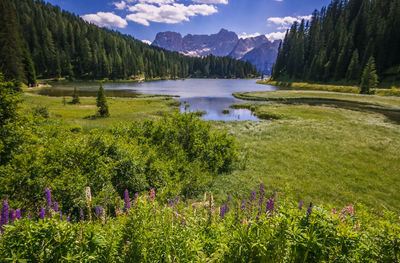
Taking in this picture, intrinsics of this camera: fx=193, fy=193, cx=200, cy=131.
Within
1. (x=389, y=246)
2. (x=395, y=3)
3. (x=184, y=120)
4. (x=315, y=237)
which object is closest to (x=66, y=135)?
(x=184, y=120)

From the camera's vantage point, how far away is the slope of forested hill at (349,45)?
86125mm

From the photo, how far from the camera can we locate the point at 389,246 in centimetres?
305

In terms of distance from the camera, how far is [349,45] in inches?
3937

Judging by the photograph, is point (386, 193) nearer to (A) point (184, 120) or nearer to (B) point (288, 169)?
(B) point (288, 169)

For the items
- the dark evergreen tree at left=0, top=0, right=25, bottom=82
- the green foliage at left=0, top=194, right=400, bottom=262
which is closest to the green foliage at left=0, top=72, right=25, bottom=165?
the green foliage at left=0, top=194, right=400, bottom=262

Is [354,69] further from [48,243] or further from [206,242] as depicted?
[48,243]

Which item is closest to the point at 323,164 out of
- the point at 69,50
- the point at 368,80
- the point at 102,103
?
the point at 102,103

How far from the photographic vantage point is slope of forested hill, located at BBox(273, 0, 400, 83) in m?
86.1

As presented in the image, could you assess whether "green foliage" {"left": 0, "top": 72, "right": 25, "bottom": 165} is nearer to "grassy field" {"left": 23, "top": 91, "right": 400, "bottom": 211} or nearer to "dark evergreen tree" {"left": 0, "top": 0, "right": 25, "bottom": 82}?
"grassy field" {"left": 23, "top": 91, "right": 400, "bottom": 211}

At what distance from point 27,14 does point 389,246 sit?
251095 mm

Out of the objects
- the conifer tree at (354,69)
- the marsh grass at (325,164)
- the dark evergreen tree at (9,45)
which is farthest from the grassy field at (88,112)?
the conifer tree at (354,69)

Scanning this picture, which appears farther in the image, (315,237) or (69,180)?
(69,180)

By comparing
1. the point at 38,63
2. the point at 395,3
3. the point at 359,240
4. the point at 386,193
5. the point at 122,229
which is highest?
the point at 395,3

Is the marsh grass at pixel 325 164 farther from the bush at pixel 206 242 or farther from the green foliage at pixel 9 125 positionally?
the green foliage at pixel 9 125
